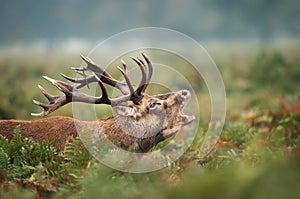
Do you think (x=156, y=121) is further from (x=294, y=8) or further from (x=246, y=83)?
(x=294, y=8)

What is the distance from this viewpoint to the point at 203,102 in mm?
18328

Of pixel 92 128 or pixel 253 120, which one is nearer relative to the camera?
pixel 92 128

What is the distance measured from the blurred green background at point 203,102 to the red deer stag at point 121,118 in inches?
22.7

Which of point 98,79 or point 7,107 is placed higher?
point 98,79

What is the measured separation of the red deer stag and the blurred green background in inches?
22.7

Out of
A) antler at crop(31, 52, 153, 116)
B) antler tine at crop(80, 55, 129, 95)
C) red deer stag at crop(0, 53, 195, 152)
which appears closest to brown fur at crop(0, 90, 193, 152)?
red deer stag at crop(0, 53, 195, 152)

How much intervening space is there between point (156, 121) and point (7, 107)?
7156 mm

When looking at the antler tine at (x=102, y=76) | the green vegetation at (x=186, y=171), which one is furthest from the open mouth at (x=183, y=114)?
the antler tine at (x=102, y=76)

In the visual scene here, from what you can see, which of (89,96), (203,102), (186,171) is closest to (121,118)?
(89,96)

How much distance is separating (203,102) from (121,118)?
387 inches

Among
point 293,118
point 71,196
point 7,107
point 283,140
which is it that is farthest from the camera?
point 7,107

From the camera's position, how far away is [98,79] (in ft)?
27.6

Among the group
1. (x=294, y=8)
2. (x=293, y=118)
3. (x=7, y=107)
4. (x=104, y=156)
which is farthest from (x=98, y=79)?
(x=294, y=8)

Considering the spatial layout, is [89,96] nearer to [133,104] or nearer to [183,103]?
[133,104]
